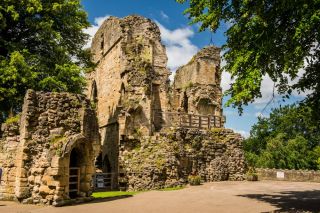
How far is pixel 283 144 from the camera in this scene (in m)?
45.6

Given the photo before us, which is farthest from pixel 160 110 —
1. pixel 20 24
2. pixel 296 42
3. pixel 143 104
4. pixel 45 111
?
pixel 296 42

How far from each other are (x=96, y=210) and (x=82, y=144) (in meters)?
3.13

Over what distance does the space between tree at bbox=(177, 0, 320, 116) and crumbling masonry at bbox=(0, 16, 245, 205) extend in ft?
21.1

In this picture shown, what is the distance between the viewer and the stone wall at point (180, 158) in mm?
20297

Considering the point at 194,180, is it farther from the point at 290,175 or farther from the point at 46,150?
the point at 46,150

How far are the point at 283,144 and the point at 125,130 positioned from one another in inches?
1130

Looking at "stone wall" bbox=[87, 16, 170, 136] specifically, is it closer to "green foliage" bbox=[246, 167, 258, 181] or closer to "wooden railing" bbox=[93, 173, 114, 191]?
"wooden railing" bbox=[93, 173, 114, 191]

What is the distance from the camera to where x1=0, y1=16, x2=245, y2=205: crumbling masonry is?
1433 centimetres

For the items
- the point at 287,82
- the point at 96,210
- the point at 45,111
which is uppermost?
the point at 287,82

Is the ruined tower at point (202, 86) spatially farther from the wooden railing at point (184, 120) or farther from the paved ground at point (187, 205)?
the paved ground at point (187, 205)

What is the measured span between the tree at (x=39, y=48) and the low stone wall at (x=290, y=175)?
1507cm

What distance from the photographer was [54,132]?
48.0ft

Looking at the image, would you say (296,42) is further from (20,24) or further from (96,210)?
(20,24)

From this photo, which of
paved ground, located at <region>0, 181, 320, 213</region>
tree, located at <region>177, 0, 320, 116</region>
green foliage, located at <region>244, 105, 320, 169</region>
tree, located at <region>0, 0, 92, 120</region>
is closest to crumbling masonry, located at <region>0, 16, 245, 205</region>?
paved ground, located at <region>0, 181, 320, 213</region>
